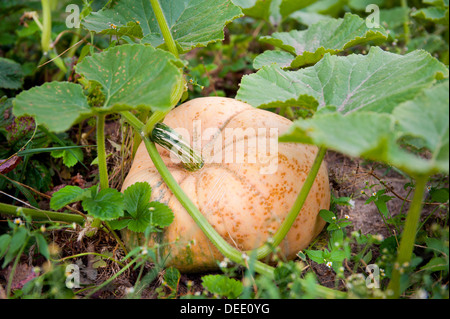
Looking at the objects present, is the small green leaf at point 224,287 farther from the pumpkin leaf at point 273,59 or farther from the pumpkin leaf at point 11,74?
the pumpkin leaf at point 11,74

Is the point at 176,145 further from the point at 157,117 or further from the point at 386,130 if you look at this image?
the point at 386,130

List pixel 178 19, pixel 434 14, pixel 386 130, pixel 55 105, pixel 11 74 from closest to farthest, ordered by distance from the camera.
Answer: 1. pixel 386 130
2. pixel 55 105
3. pixel 178 19
4. pixel 11 74
5. pixel 434 14

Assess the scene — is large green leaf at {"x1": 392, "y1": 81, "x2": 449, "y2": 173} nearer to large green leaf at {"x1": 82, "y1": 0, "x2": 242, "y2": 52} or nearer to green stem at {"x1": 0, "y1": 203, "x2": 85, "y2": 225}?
large green leaf at {"x1": 82, "y1": 0, "x2": 242, "y2": 52}

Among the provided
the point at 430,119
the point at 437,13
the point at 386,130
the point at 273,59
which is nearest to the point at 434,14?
the point at 437,13

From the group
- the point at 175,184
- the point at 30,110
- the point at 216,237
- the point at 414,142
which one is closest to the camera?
the point at 30,110

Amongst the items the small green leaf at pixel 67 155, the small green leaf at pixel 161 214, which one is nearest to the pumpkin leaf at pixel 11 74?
the small green leaf at pixel 67 155
